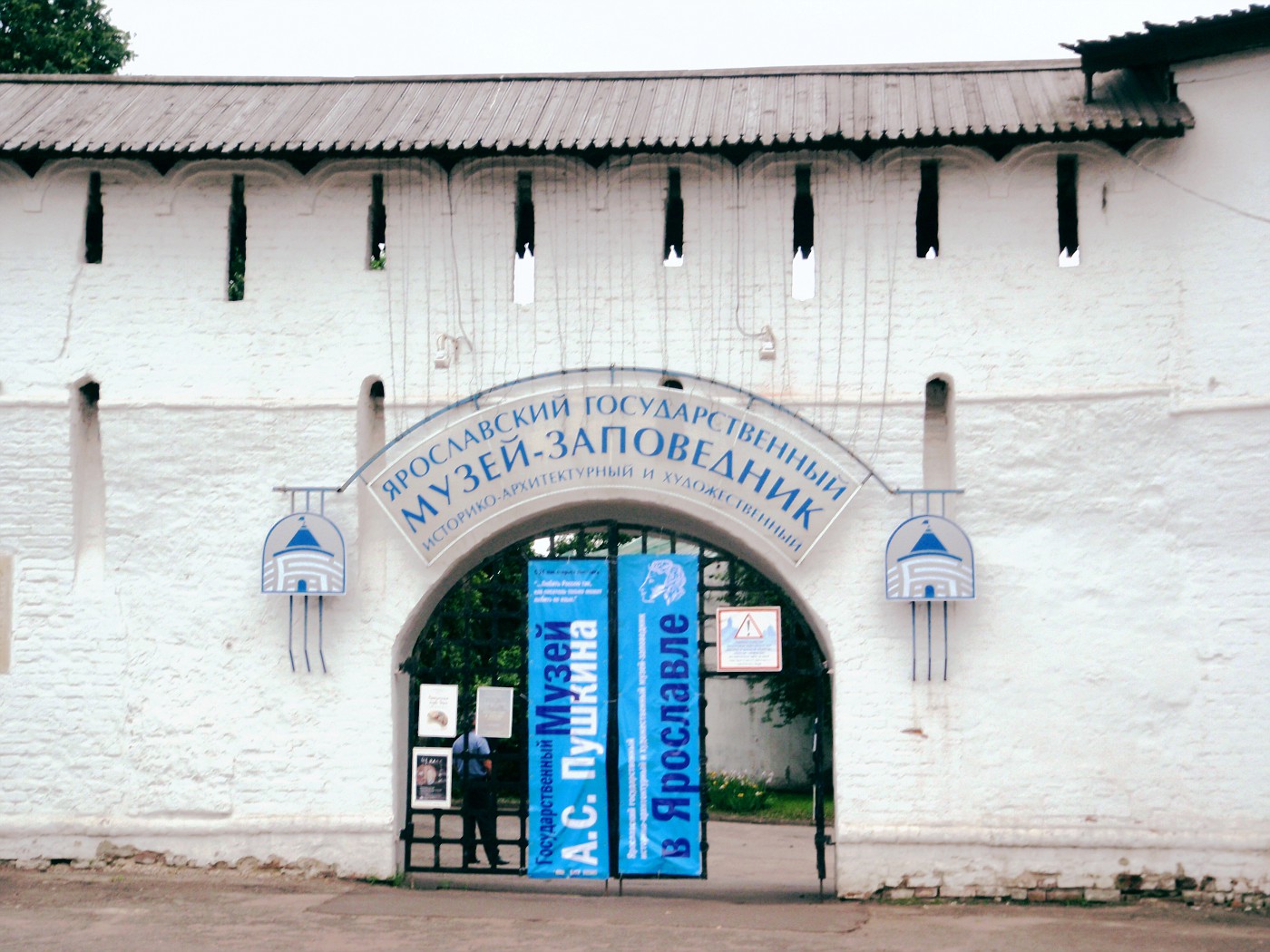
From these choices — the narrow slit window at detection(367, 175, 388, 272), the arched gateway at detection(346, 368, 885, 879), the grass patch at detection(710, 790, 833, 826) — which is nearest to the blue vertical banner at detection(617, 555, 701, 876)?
the arched gateway at detection(346, 368, 885, 879)

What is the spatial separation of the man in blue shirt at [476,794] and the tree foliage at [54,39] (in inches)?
520

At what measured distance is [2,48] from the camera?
19.4 meters

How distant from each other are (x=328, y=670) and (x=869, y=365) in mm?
4343

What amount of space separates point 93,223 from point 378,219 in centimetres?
214

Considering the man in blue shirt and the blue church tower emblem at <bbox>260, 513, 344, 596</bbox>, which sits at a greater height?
the blue church tower emblem at <bbox>260, 513, 344, 596</bbox>

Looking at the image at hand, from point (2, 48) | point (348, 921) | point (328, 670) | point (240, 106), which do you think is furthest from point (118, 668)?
point (2, 48)

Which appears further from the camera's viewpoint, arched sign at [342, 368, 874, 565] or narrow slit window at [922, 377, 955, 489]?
narrow slit window at [922, 377, 955, 489]

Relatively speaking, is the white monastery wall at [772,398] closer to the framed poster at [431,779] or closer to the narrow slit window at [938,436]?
the narrow slit window at [938,436]

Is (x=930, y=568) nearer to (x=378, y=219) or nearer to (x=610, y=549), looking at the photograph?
(x=610, y=549)

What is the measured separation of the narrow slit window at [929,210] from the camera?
33.2ft

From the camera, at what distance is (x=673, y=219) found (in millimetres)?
10594

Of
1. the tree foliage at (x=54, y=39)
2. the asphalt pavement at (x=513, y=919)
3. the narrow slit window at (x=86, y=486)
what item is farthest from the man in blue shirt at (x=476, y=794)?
the tree foliage at (x=54, y=39)

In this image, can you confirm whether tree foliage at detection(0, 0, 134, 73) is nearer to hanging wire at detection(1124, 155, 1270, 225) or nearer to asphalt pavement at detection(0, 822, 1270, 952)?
asphalt pavement at detection(0, 822, 1270, 952)

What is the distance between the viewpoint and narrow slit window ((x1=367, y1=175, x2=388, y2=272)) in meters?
10.3
